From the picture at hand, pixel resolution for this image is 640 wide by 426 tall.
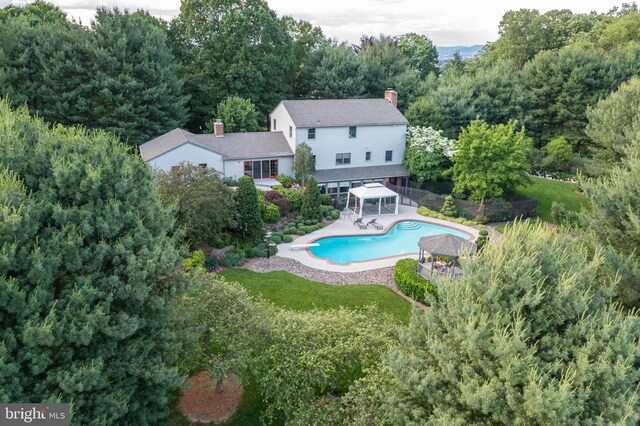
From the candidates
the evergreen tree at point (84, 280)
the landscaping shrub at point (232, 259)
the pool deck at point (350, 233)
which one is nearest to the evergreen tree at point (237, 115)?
the pool deck at point (350, 233)

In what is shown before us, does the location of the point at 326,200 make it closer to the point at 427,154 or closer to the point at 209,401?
the point at 427,154

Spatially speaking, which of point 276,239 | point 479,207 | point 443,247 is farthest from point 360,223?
point 479,207

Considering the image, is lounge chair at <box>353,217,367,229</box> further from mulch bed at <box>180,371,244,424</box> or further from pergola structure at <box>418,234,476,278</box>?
mulch bed at <box>180,371,244,424</box>

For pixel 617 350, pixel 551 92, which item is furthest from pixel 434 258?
pixel 551 92

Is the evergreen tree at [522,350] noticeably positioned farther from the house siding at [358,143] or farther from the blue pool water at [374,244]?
the house siding at [358,143]

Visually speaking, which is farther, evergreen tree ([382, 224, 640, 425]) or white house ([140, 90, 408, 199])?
white house ([140, 90, 408, 199])

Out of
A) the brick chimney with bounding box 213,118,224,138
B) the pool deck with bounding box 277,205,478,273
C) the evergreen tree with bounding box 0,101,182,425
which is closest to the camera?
the evergreen tree with bounding box 0,101,182,425

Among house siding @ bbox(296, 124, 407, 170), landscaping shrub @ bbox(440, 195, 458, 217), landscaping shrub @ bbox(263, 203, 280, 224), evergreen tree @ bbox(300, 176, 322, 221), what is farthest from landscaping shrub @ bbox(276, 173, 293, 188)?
landscaping shrub @ bbox(440, 195, 458, 217)
